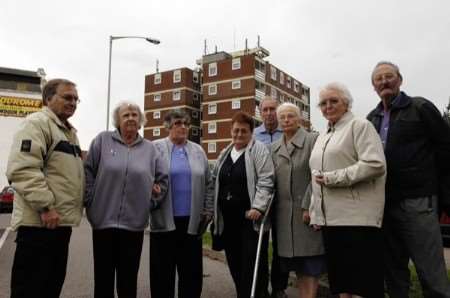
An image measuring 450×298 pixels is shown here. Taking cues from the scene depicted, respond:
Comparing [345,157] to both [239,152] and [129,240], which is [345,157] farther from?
[129,240]

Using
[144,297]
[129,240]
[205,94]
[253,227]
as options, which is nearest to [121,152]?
[129,240]

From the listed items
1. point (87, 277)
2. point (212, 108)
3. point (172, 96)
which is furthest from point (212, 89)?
point (87, 277)

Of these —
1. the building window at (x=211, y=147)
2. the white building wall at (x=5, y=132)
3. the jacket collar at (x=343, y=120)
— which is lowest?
the jacket collar at (x=343, y=120)

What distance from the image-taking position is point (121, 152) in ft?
13.3

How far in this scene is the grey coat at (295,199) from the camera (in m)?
3.96

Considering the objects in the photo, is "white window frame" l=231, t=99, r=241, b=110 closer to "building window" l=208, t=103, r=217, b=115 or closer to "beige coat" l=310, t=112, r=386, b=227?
"building window" l=208, t=103, r=217, b=115

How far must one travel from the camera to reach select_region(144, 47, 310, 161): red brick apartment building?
5044 cm

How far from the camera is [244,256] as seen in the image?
4148mm

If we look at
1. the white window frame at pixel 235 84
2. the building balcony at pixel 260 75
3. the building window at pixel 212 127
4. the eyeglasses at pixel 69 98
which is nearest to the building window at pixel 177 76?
the building window at pixel 212 127

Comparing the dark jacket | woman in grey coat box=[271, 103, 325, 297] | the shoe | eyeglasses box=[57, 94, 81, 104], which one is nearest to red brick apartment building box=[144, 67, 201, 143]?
the shoe

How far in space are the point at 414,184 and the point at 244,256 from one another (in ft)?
5.56

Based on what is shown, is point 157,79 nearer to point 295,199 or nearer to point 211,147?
point 211,147

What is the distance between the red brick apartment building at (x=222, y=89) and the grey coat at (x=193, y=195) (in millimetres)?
42076

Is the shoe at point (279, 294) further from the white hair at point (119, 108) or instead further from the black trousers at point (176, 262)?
the white hair at point (119, 108)
